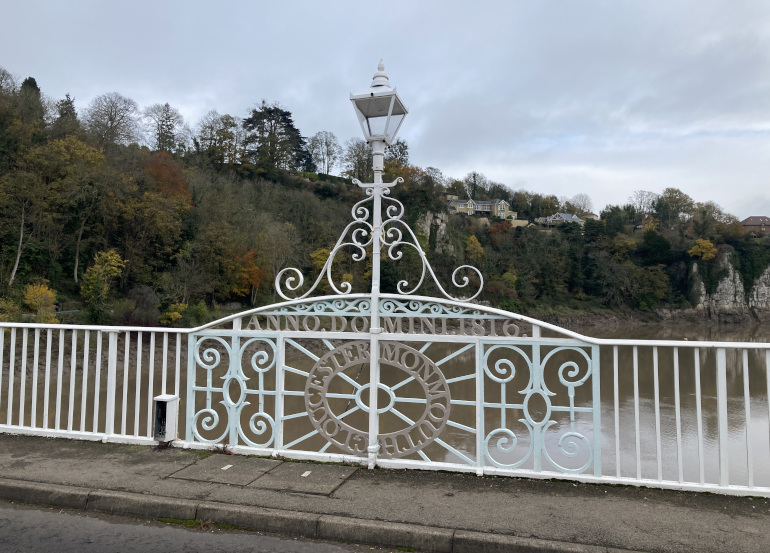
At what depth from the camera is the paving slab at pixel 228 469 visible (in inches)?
125

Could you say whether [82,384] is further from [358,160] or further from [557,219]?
[557,219]

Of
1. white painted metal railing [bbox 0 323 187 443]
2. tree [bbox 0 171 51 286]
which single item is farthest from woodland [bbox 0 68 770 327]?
white painted metal railing [bbox 0 323 187 443]

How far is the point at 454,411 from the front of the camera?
11.7m

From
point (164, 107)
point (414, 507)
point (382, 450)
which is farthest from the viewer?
point (164, 107)

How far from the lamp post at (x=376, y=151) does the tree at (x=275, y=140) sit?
4553 cm

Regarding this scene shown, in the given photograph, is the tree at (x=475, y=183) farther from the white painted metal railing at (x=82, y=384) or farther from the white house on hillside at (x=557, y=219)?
the white painted metal railing at (x=82, y=384)

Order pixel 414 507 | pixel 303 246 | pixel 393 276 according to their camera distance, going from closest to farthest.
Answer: pixel 414 507
pixel 393 276
pixel 303 246

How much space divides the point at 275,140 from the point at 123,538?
4984 centimetres

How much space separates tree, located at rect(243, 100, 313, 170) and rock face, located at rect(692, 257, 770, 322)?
44.7 m

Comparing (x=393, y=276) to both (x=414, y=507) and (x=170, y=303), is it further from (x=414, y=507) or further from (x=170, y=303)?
(x=414, y=507)

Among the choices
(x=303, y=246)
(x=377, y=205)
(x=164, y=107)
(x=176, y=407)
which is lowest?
(x=176, y=407)

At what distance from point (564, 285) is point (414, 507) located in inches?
2110

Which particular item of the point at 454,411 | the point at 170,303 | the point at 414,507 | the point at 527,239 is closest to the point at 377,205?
the point at 414,507

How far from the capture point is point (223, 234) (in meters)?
25.5
